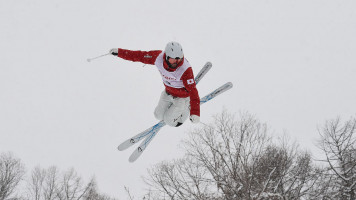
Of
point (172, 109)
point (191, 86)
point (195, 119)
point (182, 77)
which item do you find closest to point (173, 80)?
point (182, 77)

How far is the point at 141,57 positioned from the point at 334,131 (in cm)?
1455

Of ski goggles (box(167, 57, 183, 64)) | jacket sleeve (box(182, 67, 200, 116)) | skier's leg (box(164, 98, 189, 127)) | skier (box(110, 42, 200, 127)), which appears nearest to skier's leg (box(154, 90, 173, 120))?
skier (box(110, 42, 200, 127))

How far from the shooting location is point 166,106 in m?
6.98

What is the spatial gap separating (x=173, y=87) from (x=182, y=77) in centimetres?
64

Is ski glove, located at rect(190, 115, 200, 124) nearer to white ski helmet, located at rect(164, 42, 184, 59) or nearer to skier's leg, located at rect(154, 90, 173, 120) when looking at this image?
white ski helmet, located at rect(164, 42, 184, 59)

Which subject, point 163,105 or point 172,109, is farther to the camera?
point 163,105

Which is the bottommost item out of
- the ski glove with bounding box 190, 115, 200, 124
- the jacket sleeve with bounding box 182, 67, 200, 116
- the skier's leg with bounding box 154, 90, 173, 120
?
the ski glove with bounding box 190, 115, 200, 124

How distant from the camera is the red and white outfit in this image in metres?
5.87

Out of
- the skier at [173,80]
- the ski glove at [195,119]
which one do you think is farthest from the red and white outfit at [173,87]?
the ski glove at [195,119]

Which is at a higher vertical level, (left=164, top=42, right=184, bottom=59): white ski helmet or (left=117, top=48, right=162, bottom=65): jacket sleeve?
(left=117, top=48, right=162, bottom=65): jacket sleeve

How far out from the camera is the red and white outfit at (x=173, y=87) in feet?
19.3

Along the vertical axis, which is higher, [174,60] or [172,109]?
[174,60]

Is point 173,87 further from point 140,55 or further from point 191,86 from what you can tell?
point 140,55

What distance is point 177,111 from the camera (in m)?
6.76
